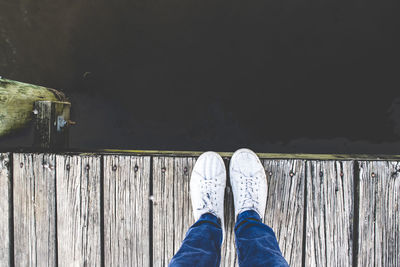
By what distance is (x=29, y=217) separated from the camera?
1.31 meters

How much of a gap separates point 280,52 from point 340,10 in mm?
549

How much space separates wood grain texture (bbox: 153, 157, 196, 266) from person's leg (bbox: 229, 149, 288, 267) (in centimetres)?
31

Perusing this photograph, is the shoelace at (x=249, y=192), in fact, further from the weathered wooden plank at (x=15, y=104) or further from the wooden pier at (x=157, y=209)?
the weathered wooden plank at (x=15, y=104)

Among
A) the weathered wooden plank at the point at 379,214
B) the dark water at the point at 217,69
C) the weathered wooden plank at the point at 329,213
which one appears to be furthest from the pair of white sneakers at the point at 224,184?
the weathered wooden plank at the point at 379,214

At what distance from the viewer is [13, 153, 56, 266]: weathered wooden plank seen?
1300 mm

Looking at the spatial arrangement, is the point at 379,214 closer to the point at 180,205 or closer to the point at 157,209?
the point at 180,205

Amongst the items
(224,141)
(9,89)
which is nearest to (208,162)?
(224,141)

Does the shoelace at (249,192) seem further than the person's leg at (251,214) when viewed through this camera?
Yes

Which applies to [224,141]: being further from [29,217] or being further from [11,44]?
[11,44]

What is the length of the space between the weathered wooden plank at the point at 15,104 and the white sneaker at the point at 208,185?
42.2 inches

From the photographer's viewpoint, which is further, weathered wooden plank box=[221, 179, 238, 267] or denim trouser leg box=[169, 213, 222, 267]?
weathered wooden plank box=[221, 179, 238, 267]

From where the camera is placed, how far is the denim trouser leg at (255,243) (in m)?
0.92

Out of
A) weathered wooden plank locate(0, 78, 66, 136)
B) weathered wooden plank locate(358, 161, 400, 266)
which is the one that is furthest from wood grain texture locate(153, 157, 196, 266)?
weathered wooden plank locate(358, 161, 400, 266)

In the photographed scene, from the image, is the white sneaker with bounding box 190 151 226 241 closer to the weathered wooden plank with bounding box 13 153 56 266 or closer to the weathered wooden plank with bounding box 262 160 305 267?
the weathered wooden plank with bounding box 262 160 305 267
